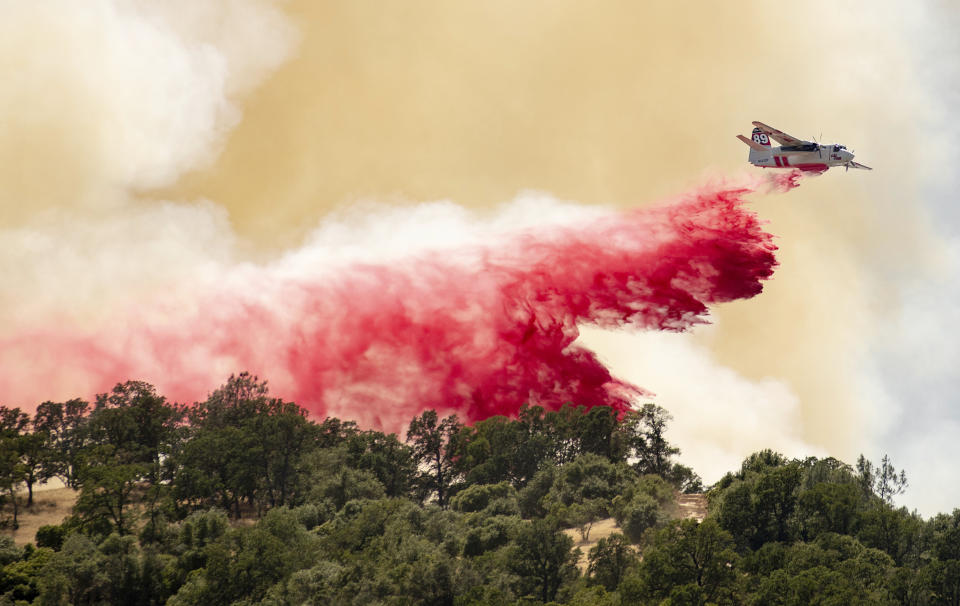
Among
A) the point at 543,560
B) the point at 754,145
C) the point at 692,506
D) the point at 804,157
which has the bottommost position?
the point at 543,560

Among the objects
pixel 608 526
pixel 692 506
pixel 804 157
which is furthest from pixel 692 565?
pixel 804 157

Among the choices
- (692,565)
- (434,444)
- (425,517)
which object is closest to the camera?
(692,565)

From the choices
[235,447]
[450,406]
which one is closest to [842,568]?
[450,406]

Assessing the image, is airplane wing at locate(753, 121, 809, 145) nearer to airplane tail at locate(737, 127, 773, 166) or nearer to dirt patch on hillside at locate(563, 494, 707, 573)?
airplane tail at locate(737, 127, 773, 166)

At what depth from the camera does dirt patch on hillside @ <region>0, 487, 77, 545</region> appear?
9688 cm

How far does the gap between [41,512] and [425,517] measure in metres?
40.7

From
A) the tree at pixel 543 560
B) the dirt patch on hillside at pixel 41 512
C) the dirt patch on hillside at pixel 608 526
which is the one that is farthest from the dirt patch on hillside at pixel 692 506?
the dirt patch on hillside at pixel 41 512

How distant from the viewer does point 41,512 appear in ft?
334

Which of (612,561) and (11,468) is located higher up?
(11,468)

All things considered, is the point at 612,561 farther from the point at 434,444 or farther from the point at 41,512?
the point at 41,512

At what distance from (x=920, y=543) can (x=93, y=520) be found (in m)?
71.4

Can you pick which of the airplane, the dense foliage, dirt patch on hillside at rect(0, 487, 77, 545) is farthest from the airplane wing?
dirt patch on hillside at rect(0, 487, 77, 545)

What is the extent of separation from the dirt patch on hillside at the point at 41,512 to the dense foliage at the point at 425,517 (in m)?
1.33

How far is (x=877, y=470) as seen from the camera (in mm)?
100000
